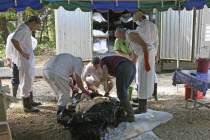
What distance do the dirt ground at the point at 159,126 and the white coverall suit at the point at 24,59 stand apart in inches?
19.6

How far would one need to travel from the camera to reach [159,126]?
3.70 meters

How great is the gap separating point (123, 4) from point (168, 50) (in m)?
3.54

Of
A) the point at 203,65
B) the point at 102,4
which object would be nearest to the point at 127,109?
the point at 203,65

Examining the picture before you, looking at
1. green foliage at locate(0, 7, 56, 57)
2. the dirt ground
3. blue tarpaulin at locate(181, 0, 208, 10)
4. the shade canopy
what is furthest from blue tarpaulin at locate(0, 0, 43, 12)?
green foliage at locate(0, 7, 56, 57)

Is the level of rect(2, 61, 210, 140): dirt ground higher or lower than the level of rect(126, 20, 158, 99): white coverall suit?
lower

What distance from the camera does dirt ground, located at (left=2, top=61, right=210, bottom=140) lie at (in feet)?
11.2

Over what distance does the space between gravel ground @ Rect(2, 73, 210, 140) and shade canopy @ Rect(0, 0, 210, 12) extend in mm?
1905

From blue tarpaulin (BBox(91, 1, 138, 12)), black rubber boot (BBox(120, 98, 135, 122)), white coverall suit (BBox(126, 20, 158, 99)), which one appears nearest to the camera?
black rubber boot (BBox(120, 98, 135, 122))

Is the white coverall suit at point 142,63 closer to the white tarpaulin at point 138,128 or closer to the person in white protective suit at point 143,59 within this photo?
the person in white protective suit at point 143,59

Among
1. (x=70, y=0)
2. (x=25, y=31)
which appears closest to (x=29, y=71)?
(x=25, y=31)

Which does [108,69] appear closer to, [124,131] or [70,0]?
[124,131]

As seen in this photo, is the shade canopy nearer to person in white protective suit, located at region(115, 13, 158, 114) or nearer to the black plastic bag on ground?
person in white protective suit, located at region(115, 13, 158, 114)

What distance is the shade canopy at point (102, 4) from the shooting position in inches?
158

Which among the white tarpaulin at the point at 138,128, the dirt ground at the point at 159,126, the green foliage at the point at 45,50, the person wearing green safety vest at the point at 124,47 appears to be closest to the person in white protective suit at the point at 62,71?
the dirt ground at the point at 159,126
